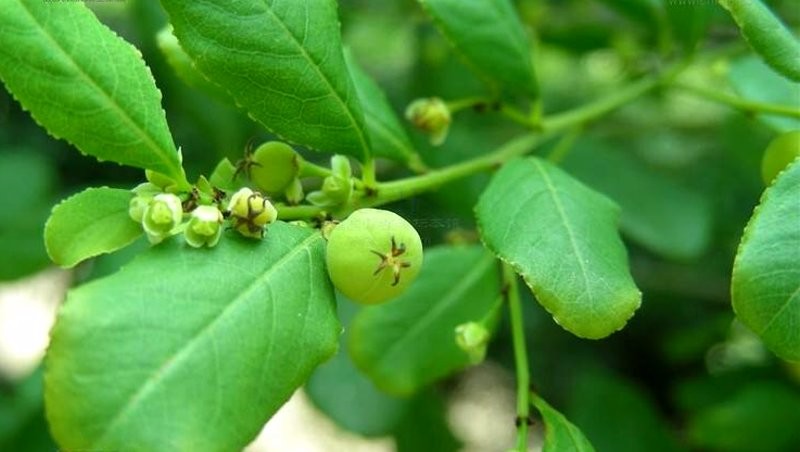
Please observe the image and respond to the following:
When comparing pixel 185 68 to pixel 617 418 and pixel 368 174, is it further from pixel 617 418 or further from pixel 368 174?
pixel 617 418

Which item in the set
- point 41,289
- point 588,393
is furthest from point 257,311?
point 41,289

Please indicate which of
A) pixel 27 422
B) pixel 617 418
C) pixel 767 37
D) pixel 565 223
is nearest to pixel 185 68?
pixel 565 223

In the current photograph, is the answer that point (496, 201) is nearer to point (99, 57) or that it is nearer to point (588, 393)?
point (99, 57)

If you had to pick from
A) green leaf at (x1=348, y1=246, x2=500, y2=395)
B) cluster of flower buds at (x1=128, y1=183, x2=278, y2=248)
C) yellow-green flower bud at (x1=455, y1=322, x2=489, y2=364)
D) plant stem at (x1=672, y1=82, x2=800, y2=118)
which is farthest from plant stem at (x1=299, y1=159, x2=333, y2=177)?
plant stem at (x1=672, y1=82, x2=800, y2=118)

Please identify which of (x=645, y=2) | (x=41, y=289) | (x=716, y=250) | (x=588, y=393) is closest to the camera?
(x=645, y=2)

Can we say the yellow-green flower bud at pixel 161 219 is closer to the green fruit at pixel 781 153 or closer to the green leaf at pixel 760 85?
the green fruit at pixel 781 153

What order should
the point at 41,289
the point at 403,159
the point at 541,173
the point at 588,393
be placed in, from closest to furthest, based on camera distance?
1. the point at 541,173
2. the point at 403,159
3. the point at 588,393
4. the point at 41,289
